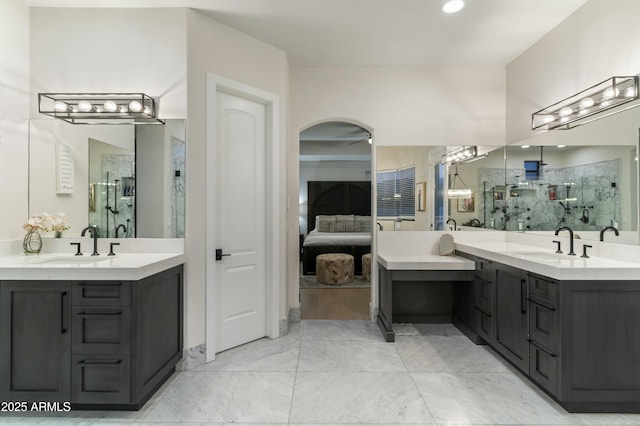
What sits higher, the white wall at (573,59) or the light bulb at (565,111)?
the white wall at (573,59)

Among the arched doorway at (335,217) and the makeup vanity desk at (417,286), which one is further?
the arched doorway at (335,217)

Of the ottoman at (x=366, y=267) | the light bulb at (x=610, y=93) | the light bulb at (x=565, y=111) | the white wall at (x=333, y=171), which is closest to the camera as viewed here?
the light bulb at (x=610, y=93)

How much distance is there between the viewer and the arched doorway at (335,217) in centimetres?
472

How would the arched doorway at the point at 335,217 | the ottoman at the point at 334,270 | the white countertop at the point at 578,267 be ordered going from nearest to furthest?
the white countertop at the point at 578,267 → the arched doorway at the point at 335,217 → the ottoman at the point at 334,270

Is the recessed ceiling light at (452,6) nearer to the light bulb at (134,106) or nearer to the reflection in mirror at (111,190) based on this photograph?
the light bulb at (134,106)

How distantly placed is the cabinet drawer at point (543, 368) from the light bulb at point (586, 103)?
1906 mm

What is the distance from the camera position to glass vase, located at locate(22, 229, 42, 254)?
250 centimetres

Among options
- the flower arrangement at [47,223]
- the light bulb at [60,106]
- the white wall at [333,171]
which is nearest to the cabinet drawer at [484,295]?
the flower arrangement at [47,223]

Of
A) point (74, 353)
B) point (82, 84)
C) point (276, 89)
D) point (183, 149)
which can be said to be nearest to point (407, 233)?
point (276, 89)

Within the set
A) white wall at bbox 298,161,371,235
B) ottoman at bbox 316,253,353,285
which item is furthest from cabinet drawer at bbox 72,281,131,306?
white wall at bbox 298,161,371,235

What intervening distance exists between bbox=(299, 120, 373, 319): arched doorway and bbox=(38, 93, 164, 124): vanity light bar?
2057 millimetres

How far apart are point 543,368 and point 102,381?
2.82m

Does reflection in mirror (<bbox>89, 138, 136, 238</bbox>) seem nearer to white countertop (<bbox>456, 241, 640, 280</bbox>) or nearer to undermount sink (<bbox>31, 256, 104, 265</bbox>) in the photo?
undermount sink (<bbox>31, 256, 104, 265</bbox>)

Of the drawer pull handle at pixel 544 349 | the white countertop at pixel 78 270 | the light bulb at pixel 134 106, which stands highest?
the light bulb at pixel 134 106
